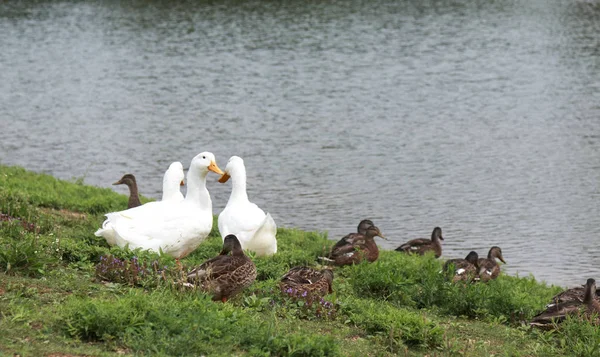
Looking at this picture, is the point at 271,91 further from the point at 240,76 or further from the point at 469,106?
the point at 469,106

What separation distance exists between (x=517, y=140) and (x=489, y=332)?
16.4m

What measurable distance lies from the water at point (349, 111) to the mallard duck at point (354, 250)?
3189mm

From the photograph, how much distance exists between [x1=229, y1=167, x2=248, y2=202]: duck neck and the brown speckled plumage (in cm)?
149

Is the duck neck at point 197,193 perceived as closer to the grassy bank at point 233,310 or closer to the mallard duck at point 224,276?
the grassy bank at point 233,310

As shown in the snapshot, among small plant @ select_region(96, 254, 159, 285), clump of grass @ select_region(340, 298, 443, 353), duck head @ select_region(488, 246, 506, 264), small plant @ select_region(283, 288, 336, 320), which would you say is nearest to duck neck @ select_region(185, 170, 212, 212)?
small plant @ select_region(96, 254, 159, 285)

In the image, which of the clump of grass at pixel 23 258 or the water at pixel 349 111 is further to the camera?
the water at pixel 349 111

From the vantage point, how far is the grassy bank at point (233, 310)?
25.1ft

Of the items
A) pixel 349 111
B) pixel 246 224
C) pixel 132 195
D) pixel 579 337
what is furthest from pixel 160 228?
pixel 349 111

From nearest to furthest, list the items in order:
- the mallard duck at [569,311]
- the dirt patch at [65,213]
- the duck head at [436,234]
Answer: the mallard duck at [569,311], the dirt patch at [65,213], the duck head at [436,234]

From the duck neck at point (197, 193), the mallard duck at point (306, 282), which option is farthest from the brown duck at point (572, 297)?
the duck neck at point (197, 193)

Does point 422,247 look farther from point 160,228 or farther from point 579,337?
point 579,337

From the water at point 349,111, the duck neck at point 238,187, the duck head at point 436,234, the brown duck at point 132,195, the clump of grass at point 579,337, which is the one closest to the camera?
the clump of grass at point 579,337

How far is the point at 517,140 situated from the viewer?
1003 inches

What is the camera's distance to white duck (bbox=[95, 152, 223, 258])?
11758 millimetres
